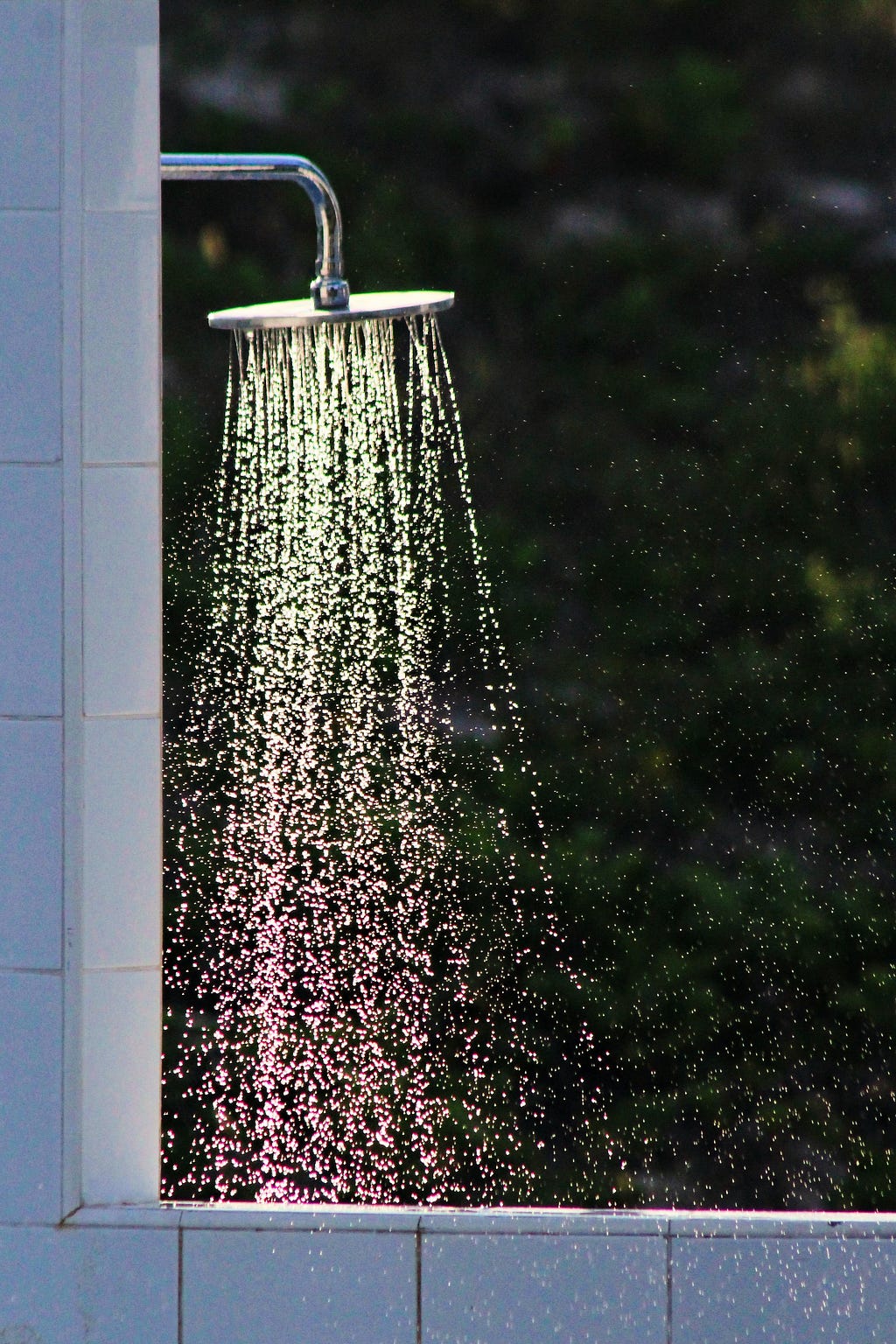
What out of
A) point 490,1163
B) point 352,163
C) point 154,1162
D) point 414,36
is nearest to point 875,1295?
point 154,1162

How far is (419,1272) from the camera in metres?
0.81

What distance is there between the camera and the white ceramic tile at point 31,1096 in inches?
32.0

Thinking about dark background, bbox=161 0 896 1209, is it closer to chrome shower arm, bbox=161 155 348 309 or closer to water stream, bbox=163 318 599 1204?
water stream, bbox=163 318 599 1204

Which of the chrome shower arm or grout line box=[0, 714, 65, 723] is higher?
the chrome shower arm

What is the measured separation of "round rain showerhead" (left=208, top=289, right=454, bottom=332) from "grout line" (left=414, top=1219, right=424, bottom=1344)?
0.56 metres

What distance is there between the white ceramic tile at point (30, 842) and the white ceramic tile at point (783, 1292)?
41 cm

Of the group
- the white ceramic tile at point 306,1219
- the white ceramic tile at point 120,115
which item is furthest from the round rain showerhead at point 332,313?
the white ceramic tile at point 306,1219

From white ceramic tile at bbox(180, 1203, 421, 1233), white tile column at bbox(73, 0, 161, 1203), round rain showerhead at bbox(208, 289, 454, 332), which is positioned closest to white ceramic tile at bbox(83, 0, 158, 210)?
white tile column at bbox(73, 0, 161, 1203)

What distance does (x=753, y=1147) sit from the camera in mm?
2863

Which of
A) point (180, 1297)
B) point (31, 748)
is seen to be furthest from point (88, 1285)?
point (31, 748)

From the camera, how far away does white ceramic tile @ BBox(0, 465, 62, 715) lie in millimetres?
Result: 813

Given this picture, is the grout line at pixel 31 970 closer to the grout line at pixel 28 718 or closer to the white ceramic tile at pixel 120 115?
the grout line at pixel 28 718

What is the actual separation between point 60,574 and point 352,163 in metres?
2.32

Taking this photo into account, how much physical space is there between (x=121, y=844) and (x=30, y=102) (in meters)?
0.44
